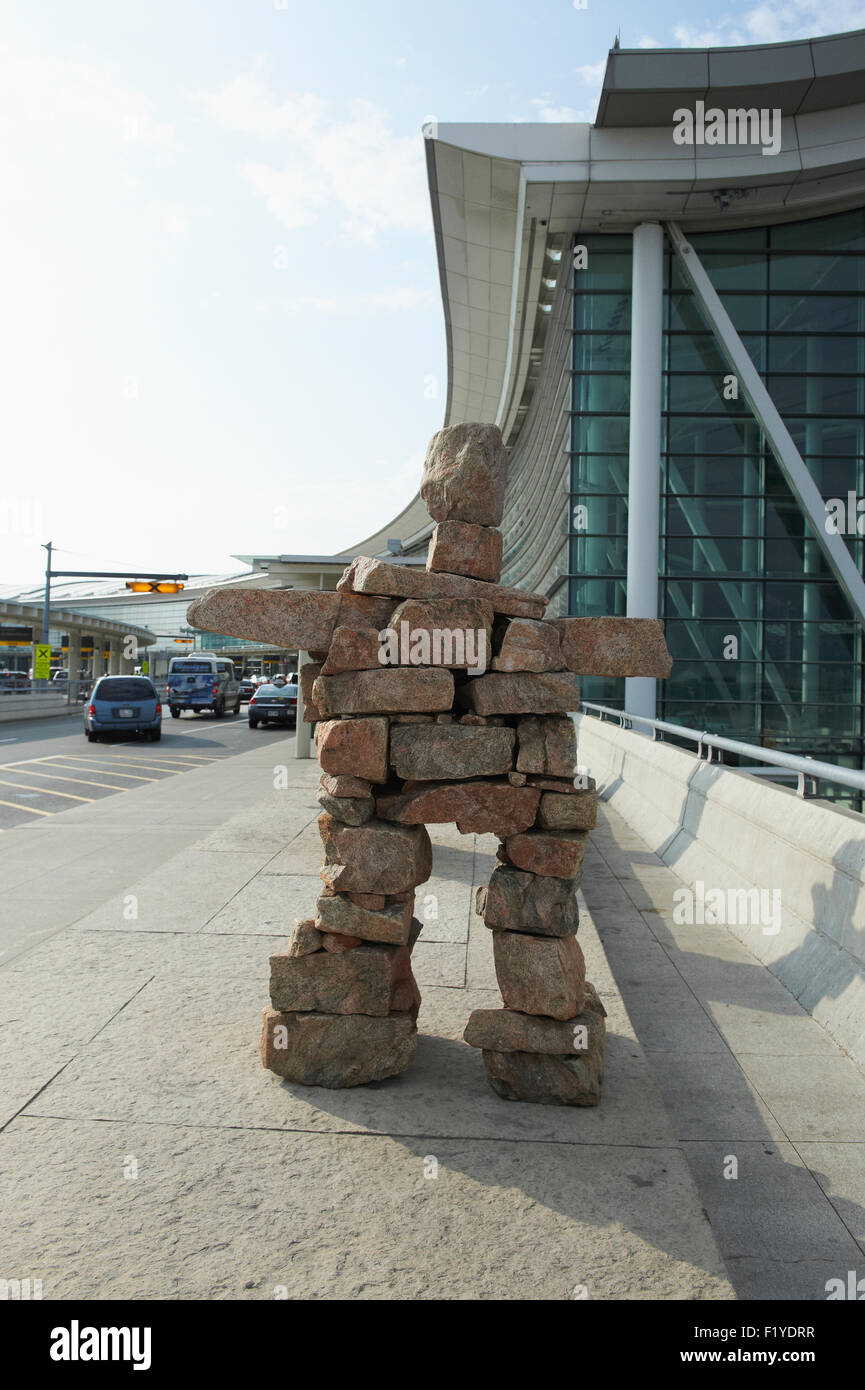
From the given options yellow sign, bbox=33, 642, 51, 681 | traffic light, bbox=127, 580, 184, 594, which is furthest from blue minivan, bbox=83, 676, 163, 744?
traffic light, bbox=127, 580, 184, 594

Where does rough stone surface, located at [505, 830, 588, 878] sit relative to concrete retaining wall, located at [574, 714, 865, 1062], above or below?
above

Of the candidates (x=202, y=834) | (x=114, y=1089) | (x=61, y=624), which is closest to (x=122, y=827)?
(x=202, y=834)

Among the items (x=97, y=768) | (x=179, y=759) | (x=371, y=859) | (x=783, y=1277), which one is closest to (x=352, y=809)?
(x=371, y=859)

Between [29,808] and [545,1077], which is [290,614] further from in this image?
[29,808]

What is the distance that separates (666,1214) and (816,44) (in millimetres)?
22115

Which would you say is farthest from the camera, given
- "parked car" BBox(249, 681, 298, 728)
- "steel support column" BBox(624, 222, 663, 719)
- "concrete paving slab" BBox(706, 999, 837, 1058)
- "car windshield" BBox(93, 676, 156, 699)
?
"parked car" BBox(249, 681, 298, 728)

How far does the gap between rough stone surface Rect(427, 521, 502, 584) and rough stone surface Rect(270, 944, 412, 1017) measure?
1.83 meters

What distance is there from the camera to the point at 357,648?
4.08 m

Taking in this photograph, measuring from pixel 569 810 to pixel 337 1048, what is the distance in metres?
1.50

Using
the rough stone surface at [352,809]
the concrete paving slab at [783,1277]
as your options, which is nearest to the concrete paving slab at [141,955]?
the rough stone surface at [352,809]

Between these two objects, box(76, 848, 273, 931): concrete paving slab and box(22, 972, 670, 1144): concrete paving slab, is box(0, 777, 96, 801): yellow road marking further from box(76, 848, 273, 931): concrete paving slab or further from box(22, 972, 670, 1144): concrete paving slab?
box(22, 972, 670, 1144): concrete paving slab

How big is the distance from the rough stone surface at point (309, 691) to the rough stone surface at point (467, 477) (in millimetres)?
1097

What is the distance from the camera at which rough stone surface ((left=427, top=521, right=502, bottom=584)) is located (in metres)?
4.30
